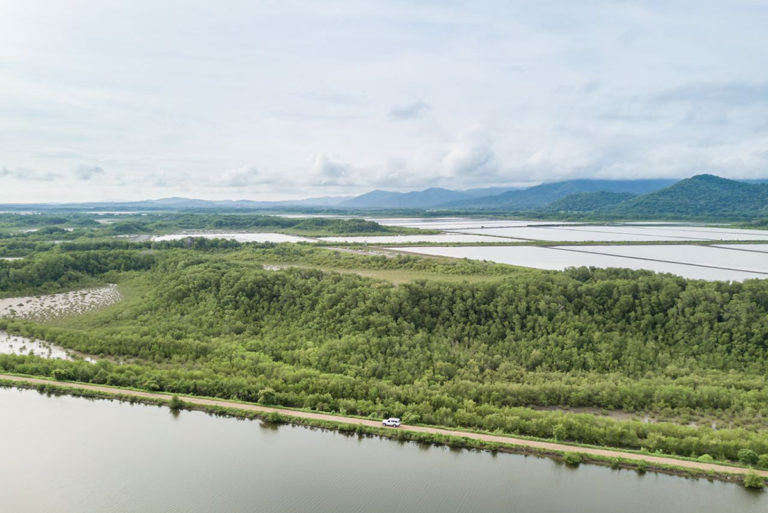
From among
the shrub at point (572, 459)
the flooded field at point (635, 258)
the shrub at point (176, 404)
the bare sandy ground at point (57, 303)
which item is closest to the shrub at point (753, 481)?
the shrub at point (572, 459)

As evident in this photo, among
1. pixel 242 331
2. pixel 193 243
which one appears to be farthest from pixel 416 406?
pixel 193 243

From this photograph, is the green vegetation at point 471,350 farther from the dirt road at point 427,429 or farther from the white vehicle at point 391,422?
the white vehicle at point 391,422

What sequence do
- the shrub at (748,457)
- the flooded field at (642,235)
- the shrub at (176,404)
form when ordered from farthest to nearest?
the flooded field at (642,235)
the shrub at (176,404)
the shrub at (748,457)

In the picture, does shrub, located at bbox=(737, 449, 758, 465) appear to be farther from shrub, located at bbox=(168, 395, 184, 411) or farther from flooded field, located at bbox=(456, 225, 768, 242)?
flooded field, located at bbox=(456, 225, 768, 242)

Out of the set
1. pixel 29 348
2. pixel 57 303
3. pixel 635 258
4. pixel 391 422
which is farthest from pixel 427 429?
pixel 635 258

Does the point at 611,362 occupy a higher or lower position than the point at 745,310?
lower

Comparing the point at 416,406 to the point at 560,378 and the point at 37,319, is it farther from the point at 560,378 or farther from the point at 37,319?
the point at 37,319

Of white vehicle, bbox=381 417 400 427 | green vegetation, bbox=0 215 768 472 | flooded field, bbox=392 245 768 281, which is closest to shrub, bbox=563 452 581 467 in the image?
green vegetation, bbox=0 215 768 472
